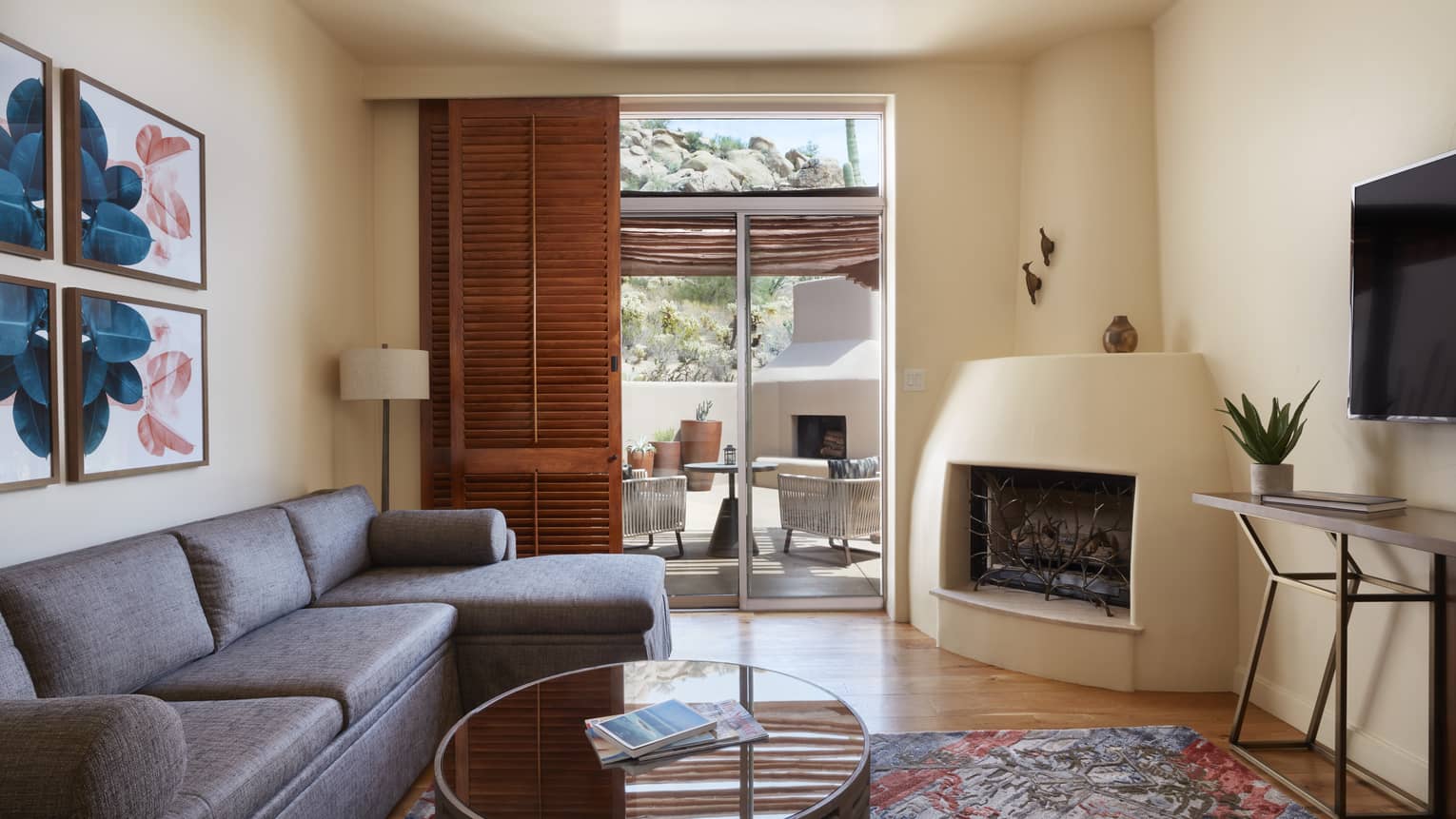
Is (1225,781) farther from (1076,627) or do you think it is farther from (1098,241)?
(1098,241)

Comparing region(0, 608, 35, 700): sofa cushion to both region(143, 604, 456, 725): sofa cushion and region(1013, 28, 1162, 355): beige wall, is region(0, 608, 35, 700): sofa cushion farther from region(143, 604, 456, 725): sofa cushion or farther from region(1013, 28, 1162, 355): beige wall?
region(1013, 28, 1162, 355): beige wall

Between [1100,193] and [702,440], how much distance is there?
7.56 ft

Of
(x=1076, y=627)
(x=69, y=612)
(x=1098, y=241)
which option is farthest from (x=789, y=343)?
(x=69, y=612)

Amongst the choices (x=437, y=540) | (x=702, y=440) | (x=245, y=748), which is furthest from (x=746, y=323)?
(x=245, y=748)

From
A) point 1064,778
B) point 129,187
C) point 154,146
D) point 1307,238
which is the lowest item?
point 1064,778

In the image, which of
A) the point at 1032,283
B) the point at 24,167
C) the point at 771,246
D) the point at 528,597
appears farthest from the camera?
the point at 771,246

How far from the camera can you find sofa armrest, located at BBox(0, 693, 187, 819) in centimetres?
121

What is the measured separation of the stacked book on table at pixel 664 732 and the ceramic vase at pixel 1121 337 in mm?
2526

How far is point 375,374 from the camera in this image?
137 inches

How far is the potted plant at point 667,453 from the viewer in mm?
4348

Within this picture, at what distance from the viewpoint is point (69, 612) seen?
5.84 feet

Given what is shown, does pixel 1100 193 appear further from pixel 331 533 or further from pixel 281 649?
pixel 281 649

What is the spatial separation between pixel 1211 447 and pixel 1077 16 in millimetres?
1983

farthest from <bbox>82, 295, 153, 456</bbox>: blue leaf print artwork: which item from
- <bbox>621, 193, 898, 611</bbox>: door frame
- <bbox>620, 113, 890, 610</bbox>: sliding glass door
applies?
<bbox>621, 193, 898, 611</bbox>: door frame
